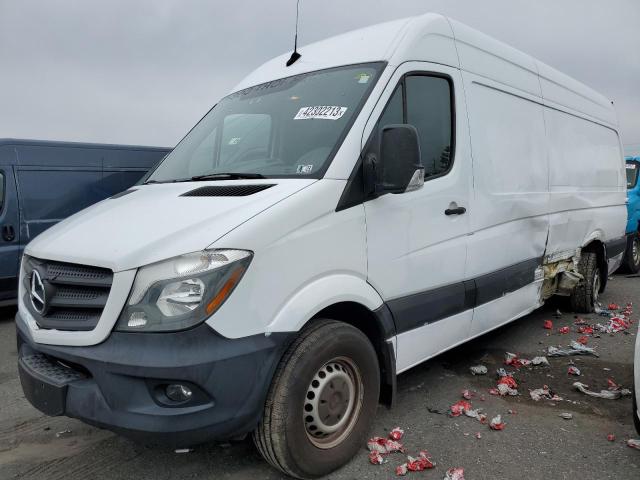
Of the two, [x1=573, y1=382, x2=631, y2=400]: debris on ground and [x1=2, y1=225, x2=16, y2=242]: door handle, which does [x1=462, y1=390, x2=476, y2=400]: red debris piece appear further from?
[x1=2, y1=225, x2=16, y2=242]: door handle

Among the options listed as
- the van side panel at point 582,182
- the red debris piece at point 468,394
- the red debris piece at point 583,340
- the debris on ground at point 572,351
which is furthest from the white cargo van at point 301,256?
the red debris piece at point 583,340

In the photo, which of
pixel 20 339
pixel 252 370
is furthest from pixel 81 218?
pixel 252 370

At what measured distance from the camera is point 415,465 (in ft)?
9.43

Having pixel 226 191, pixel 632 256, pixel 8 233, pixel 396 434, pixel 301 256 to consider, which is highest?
pixel 226 191

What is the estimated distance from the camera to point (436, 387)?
13.2 ft

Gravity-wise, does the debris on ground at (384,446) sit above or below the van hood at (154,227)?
below

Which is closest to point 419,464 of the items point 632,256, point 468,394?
point 468,394

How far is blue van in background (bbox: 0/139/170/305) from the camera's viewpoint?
6.92 meters

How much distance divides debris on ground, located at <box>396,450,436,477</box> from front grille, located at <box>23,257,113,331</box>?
5.65ft

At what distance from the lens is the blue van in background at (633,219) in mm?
9703

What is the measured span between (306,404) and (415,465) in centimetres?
71

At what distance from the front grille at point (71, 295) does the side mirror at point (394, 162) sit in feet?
4.58

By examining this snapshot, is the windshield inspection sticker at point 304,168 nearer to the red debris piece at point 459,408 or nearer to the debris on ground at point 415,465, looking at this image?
the debris on ground at point 415,465

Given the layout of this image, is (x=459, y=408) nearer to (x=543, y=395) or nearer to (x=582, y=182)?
(x=543, y=395)
